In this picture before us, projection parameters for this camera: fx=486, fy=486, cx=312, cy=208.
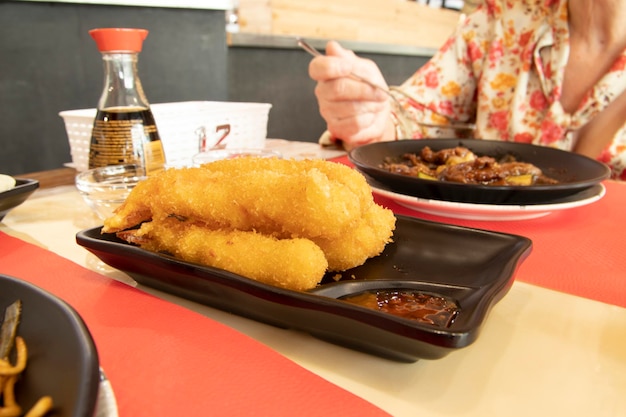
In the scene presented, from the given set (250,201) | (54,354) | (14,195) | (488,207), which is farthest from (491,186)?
(14,195)

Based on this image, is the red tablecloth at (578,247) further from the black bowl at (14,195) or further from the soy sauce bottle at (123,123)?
the black bowl at (14,195)

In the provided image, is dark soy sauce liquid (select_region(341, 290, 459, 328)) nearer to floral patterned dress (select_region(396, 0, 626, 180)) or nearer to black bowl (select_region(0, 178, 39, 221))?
black bowl (select_region(0, 178, 39, 221))

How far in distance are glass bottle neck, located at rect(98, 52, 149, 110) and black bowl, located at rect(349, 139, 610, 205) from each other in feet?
1.60

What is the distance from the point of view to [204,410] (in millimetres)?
389

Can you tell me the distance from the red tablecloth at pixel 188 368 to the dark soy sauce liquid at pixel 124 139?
0.47 metres

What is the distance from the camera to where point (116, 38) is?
958mm

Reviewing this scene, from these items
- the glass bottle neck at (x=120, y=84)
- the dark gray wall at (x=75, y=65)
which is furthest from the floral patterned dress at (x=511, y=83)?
the dark gray wall at (x=75, y=65)

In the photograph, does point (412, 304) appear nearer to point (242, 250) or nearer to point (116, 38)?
point (242, 250)

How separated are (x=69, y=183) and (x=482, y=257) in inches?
41.1

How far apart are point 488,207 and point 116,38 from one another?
0.78m

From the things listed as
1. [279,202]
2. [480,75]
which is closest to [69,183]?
[279,202]

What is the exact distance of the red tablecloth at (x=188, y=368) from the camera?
396mm

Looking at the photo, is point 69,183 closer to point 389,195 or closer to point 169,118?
point 169,118

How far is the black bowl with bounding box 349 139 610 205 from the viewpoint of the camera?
2.81ft
